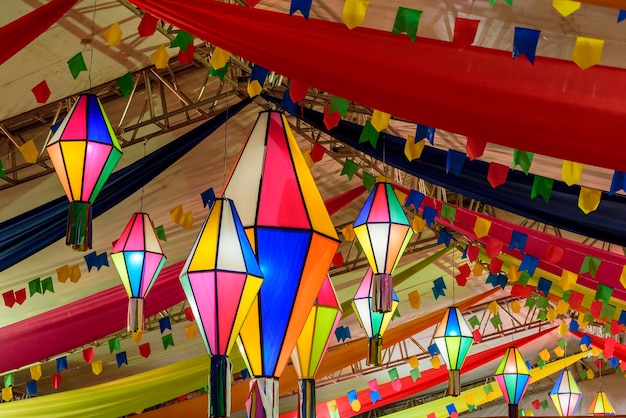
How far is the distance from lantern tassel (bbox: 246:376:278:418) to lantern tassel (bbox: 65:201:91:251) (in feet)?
4.84

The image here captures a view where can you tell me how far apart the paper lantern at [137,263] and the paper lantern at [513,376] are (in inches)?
148

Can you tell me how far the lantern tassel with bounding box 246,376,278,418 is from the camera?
2.28 meters

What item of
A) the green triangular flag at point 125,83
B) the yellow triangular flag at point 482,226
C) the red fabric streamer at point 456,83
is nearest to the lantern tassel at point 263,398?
the red fabric streamer at point 456,83

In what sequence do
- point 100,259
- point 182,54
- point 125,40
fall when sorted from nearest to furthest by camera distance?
point 182,54
point 125,40
point 100,259

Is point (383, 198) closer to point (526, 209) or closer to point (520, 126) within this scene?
point (526, 209)

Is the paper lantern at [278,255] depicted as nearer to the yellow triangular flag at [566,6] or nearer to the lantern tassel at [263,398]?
the lantern tassel at [263,398]

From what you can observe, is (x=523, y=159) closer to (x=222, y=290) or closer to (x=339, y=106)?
(x=339, y=106)

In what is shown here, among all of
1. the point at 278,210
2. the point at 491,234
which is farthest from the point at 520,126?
the point at 491,234

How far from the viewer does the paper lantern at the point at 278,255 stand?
2.39 meters

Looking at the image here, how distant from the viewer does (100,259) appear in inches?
244

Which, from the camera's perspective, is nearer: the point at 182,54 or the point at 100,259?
the point at 182,54

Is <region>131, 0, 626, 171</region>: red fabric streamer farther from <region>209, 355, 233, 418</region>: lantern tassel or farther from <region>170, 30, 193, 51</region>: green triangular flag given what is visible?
<region>209, 355, 233, 418</region>: lantern tassel

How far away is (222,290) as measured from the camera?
7.58 feet

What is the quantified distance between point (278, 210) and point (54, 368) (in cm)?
779
